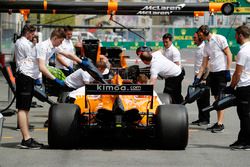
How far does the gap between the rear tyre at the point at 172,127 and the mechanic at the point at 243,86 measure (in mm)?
915

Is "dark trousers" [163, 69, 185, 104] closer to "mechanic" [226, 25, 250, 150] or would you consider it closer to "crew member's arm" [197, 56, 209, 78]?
"crew member's arm" [197, 56, 209, 78]

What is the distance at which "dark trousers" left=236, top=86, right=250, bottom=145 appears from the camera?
444 inches

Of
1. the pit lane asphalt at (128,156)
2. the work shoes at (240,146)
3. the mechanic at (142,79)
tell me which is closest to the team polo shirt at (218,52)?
the pit lane asphalt at (128,156)

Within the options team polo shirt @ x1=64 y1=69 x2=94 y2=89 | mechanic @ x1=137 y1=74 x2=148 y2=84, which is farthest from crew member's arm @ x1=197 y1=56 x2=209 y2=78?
team polo shirt @ x1=64 y1=69 x2=94 y2=89

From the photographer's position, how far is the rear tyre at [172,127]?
35.3 feet

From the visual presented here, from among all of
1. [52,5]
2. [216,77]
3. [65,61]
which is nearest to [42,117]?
[65,61]

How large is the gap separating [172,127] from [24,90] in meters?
2.18

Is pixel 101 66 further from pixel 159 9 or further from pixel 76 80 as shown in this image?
pixel 159 9

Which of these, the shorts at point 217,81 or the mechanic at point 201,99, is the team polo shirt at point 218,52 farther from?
the mechanic at point 201,99

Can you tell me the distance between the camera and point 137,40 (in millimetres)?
62812

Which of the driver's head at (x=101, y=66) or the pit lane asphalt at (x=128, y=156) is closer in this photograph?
the pit lane asphalt at (x=128, y=156)

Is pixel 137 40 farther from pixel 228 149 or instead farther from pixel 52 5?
pixel 228 149

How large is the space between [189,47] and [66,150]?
158ft

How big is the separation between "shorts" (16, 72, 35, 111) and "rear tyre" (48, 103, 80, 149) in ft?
1.77
